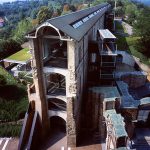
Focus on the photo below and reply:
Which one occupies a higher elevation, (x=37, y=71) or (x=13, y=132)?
(x=37, y=71)

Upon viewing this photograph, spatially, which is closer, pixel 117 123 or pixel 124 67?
pixel 117 123

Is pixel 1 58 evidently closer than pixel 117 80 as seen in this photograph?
No

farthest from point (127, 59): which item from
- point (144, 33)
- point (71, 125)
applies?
point (71, 125)

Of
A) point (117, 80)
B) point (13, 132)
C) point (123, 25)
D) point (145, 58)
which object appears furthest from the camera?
point (123, 25)

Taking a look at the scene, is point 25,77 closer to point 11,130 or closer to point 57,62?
point 11,130

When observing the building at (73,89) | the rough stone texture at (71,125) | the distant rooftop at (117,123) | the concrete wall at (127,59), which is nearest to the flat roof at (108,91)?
the building at (73,89)

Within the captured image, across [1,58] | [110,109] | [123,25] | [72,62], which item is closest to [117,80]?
[110,109]

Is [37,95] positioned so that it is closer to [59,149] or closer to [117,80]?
[59,149]
